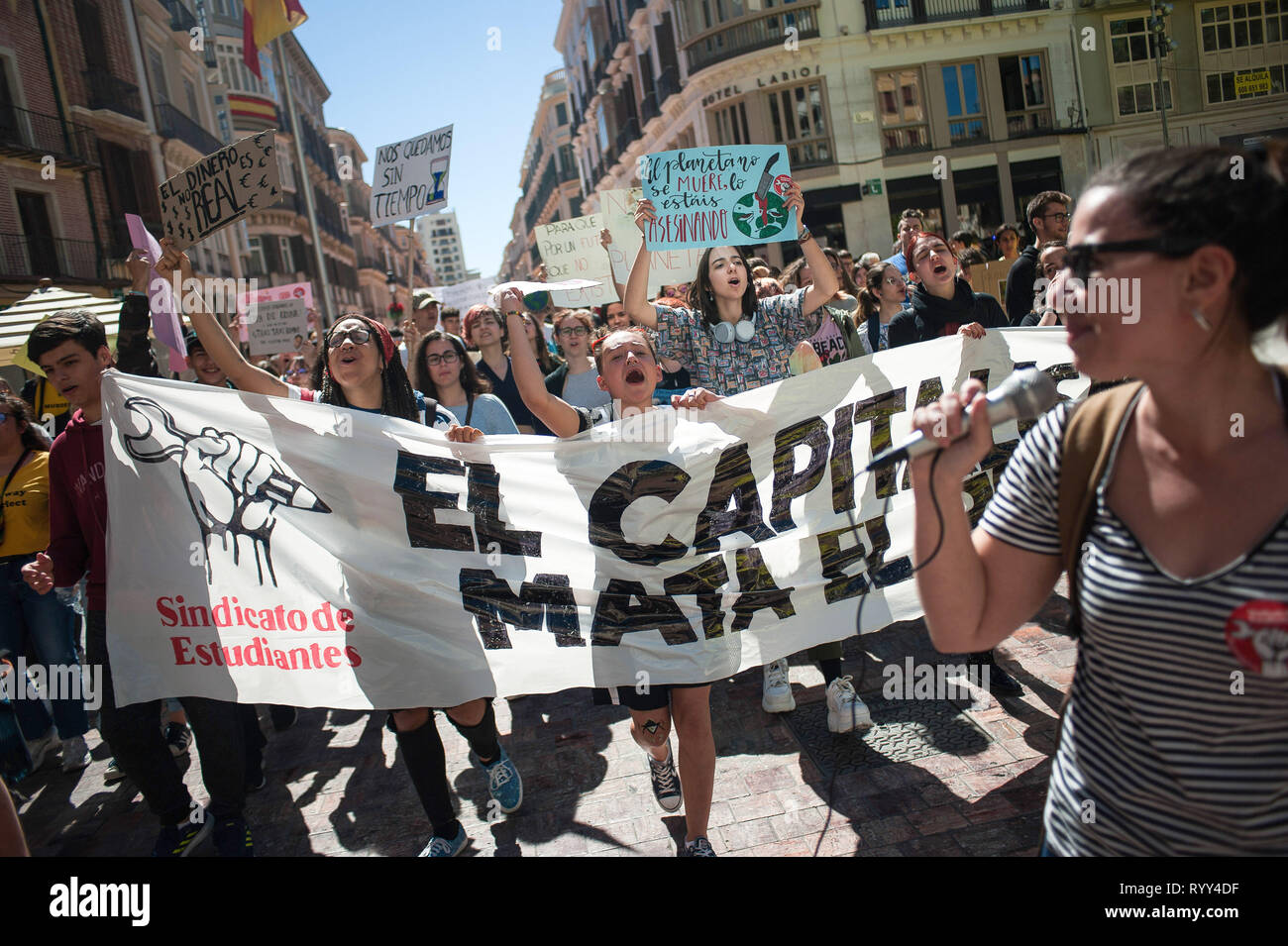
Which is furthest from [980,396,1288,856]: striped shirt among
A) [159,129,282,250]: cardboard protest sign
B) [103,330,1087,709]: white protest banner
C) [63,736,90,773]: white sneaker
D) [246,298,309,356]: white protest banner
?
[246,298,309,356]: white protest banner

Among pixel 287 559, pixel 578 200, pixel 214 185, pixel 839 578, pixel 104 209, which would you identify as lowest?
pixel 839 578

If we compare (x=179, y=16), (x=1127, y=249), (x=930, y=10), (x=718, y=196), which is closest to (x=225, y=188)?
(x=718, y=196)

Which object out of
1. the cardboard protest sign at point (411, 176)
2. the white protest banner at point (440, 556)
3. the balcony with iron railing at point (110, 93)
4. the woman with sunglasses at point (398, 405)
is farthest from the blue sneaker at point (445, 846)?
the balcony with iron railing at point (110, 93)

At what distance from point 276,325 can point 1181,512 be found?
39.7 ft

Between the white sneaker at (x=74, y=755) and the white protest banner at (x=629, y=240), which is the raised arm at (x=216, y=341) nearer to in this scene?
the white sneaker at (x=74, y=755)

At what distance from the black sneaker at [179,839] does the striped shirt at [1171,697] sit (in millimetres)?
3511

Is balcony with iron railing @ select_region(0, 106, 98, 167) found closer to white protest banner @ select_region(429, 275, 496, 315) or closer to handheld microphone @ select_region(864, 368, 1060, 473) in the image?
white protest banner @ select_region(429, 275, 496, 315)

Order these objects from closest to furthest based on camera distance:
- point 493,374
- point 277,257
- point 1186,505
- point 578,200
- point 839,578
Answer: point 1186,505
point 839,578
point 493,374
point 277,257
point 578,200

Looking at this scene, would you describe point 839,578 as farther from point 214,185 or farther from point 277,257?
point 277,257

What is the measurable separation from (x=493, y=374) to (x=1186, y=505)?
5.17 m

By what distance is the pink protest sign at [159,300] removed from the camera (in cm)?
386
